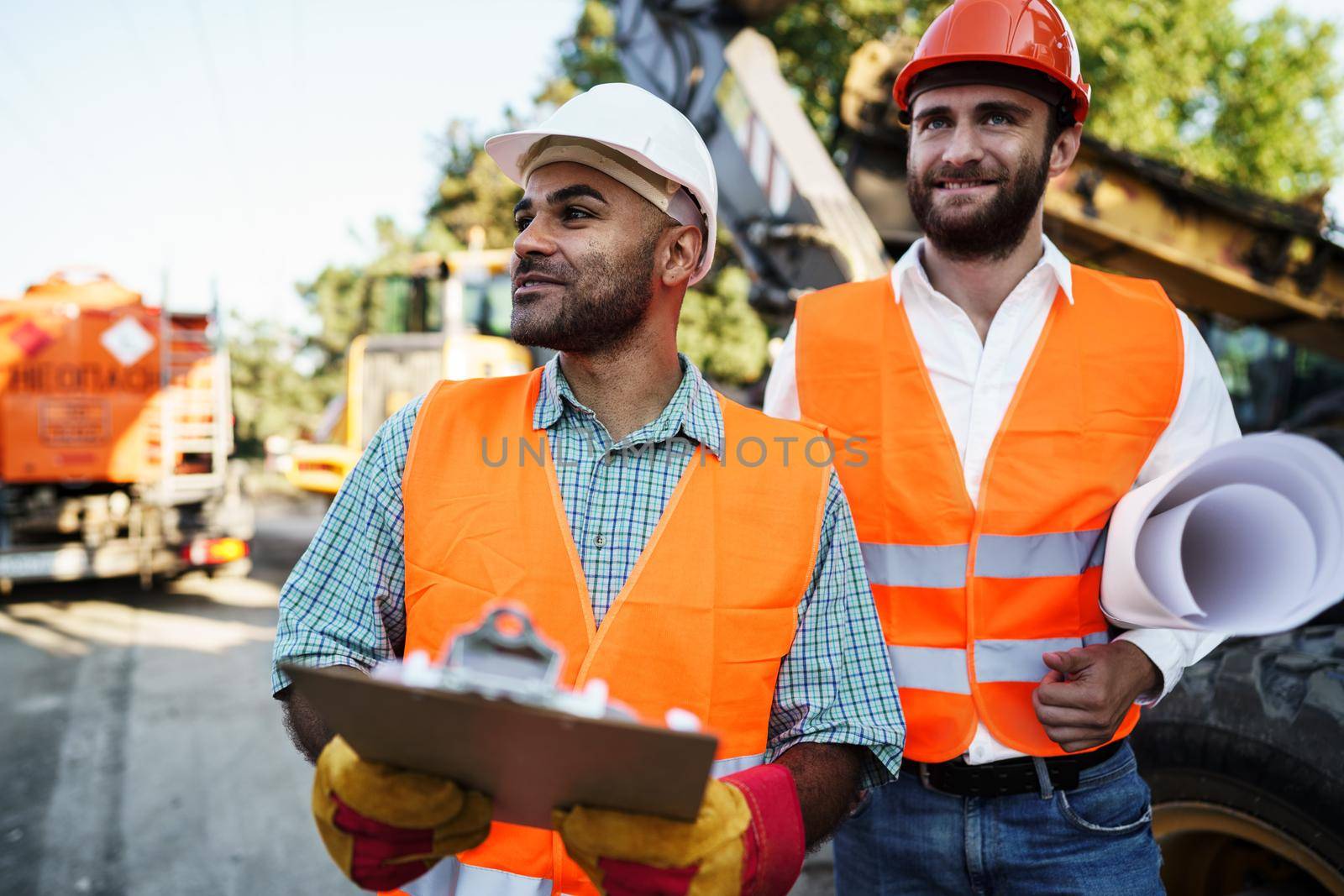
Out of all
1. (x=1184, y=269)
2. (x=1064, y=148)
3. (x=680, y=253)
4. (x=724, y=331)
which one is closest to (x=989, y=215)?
(x=1064, y=148)

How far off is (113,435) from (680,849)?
9378 millimetres

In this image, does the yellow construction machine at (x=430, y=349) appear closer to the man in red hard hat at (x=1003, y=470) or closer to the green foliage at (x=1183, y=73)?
the green foliage at (x=1183, y=73)

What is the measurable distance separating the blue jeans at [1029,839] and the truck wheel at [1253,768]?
32cm

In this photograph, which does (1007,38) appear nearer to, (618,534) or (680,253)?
(680,253)

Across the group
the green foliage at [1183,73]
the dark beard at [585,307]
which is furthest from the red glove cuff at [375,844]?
the green foliage at [1183,73]

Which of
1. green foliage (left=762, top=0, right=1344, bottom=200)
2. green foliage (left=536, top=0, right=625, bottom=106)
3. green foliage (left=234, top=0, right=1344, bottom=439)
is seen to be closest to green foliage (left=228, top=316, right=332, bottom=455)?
green foliage (left=234, top=0, right=1344, bottom=439)

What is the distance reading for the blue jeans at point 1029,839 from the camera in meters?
1.95

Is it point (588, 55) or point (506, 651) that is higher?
point (588, 55)

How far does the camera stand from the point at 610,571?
1.74 metres

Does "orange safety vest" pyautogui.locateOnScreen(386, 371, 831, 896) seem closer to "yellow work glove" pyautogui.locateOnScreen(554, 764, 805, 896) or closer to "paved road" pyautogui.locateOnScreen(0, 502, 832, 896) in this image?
"yellow work glove" pyautogui.locateOnScreen(554, 764, 805, 896)

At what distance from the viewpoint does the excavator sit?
2178 millimetres

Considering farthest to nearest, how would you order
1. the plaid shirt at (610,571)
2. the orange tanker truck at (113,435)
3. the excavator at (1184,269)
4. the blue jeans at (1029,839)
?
the orange tanker truck at (113,435), the excavator at (1184,269), the blue jeans at (1029,839), the plaid shirt at (610,571)

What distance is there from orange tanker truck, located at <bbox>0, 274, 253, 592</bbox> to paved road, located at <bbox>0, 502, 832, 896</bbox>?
69 cm

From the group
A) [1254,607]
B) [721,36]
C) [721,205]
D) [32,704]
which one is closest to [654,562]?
[1254,607]
